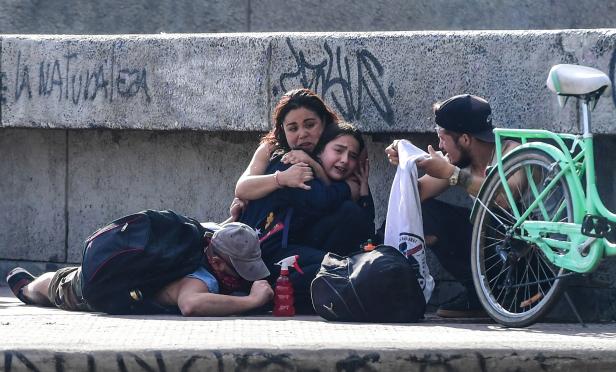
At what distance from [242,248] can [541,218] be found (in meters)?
1.24

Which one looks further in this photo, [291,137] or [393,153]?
[291,137]

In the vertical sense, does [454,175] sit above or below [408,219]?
above

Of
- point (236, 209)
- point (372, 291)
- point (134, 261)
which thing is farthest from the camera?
point (236, 209)

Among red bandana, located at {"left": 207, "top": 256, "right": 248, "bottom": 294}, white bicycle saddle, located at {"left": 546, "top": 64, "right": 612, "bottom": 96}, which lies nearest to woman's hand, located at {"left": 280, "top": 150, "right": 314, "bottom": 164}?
red bandana, located at {"left": 207, "top": 256, "right": 248, "bottom": 294}

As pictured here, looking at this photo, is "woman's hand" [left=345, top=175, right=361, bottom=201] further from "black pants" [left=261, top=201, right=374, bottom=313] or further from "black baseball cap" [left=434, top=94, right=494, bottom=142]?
"black baseball cap" [left=434, top=94, right=494, bottom=142]

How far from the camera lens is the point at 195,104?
6328 mm

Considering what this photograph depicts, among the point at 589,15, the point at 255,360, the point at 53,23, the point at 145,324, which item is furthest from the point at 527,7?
the point at 255,360

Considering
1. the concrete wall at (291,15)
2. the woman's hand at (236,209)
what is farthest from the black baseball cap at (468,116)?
the concrete wall at (291,15)

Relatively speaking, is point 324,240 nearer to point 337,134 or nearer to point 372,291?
point 337,134

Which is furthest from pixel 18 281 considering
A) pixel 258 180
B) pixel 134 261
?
pixel 258 180

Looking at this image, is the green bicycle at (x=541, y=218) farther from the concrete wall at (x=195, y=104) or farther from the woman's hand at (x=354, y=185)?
the woman's hand at (x=354, y=185)

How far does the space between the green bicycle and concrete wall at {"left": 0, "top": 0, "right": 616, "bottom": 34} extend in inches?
169

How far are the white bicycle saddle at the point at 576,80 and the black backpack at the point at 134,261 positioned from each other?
5.47ft

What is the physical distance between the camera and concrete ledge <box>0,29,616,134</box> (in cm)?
564
